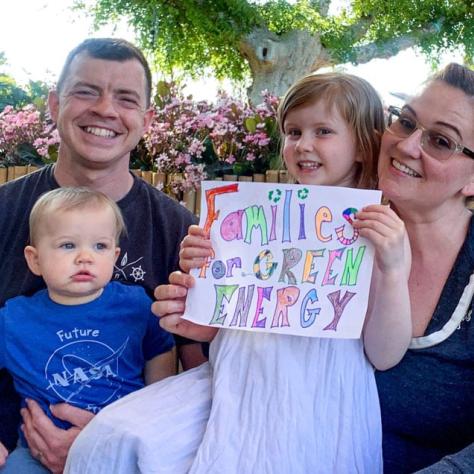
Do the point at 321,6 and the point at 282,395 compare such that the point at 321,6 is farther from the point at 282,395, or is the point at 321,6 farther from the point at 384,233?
the point at 282,395

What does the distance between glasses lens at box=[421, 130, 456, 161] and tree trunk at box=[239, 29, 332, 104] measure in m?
9.78

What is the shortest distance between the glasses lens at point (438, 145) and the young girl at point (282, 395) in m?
0.24

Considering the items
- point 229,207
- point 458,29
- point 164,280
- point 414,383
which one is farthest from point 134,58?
point 458,29

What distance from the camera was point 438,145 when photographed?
62.9 inches

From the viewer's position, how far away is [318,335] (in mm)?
1513

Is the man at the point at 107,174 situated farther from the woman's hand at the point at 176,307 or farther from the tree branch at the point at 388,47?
the tree branch at the point at 388,47

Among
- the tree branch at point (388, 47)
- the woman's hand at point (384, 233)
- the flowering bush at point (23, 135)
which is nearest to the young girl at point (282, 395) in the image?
the woman's hand at point (384, 233)

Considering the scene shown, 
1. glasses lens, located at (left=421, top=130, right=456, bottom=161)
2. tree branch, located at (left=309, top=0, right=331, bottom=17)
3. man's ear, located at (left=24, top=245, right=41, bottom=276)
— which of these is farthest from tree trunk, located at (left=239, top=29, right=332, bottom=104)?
glasses lens, located at (left=421, top=130, right=456, bottom=161)

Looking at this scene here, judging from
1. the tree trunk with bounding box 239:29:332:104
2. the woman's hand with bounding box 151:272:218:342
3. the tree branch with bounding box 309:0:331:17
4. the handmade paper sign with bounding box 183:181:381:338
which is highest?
the tree branch with bounding box 309:0:331:17

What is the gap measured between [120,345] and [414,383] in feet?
2.81

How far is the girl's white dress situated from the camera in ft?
4.86

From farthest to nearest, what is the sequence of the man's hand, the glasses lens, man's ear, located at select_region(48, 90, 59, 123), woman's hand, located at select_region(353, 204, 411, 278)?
man's ear, located at select_region(48, 90, 59, 123) < the man's hand < the glasses lens < woman's hand, located at select_region(353, 204, 411, 278)

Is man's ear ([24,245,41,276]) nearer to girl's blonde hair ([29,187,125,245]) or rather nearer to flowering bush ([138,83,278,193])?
girl's blonde hair ([29,187,125,245])

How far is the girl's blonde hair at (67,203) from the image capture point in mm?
1811
